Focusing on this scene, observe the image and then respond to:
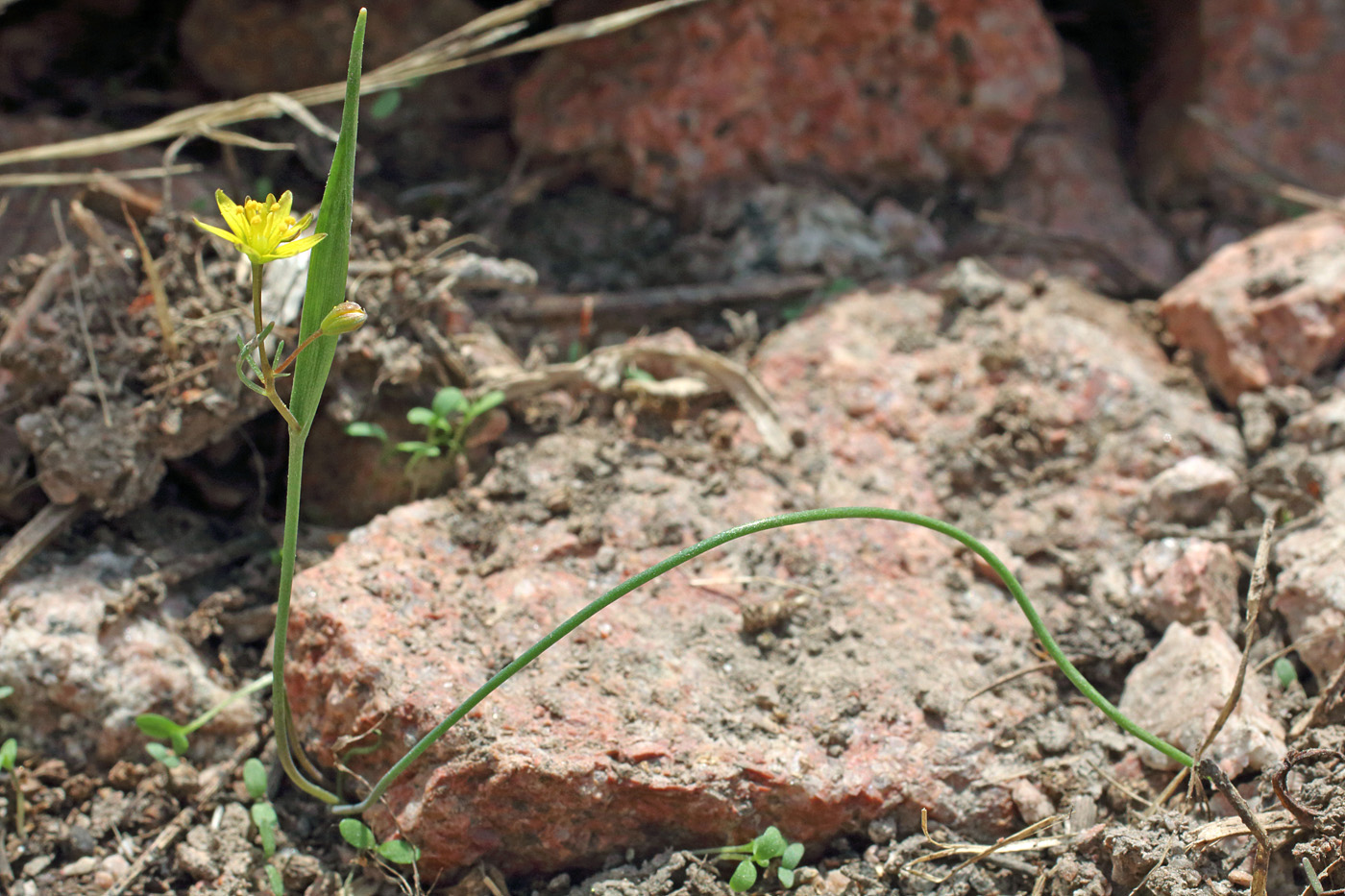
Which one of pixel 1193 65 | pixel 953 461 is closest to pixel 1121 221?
pixel 1193 65

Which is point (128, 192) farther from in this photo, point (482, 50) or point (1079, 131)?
point (1079, 131)

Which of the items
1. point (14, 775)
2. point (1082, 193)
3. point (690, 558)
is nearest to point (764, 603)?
point (690, 558)

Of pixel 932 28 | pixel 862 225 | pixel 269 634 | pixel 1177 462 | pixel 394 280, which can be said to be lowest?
pixel 1177 462

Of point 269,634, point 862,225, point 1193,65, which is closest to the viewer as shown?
point 269,634

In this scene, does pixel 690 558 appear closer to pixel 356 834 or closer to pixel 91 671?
pixel 356 834

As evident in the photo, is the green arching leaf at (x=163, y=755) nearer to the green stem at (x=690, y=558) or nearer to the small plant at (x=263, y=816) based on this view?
the small plant at (x=263, y=816)

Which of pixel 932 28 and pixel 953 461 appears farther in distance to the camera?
pixel 932 28

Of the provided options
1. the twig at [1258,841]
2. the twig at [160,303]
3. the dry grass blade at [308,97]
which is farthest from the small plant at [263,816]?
the twig at [1258,841]
